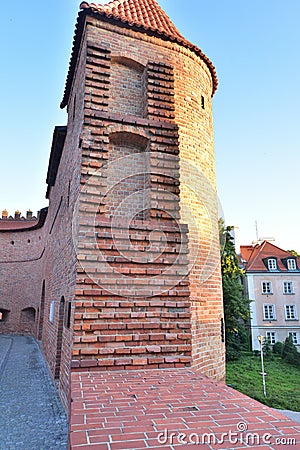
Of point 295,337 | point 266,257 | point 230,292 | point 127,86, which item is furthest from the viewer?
point 266,257

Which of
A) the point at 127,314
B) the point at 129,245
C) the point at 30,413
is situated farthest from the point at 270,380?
the point at 129,245

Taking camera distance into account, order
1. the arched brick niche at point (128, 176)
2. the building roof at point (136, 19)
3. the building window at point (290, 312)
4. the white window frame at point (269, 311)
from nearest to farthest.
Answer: the arched brick niche at point (128, 176), the building roof at point (136, 19), the building window at point (290, 312), the white window frame at point (269, 311)

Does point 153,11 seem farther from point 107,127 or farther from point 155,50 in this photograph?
point 107,127

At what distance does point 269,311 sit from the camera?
2514 cm

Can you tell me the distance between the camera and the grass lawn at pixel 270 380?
12945 mm

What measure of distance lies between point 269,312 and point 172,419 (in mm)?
25095

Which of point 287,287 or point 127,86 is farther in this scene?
point 287,287

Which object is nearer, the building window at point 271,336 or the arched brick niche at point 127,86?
the arched brick niche at point 127,86

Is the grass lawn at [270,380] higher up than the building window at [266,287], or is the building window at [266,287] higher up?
the building window at [266,287]

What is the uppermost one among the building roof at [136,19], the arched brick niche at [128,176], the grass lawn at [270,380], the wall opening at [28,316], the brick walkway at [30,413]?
the building roof at [136,19]

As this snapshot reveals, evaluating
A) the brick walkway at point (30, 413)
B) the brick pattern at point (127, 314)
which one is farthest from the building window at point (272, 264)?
the brick pattern at point (127, 314)

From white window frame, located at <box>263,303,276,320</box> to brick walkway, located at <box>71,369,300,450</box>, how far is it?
77.8 feet

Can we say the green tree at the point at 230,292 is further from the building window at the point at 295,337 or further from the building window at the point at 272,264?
the building window at the point at 272,264

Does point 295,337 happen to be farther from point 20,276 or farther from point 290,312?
point 20,276
